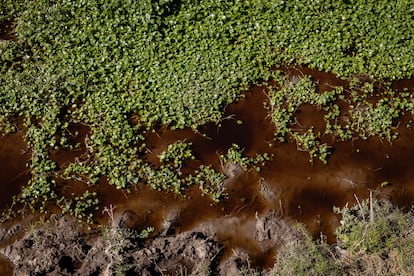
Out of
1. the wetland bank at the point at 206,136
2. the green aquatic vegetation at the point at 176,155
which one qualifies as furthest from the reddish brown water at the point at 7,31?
the green aquatic vegetation at the point at 176,155

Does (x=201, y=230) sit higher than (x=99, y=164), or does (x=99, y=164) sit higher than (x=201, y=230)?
(x=99, y=164)

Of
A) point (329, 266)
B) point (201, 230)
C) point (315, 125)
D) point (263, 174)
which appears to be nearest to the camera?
point (329, 266)

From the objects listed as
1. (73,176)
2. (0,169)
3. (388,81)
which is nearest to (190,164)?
(73,176)

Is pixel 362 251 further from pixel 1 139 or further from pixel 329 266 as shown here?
pixel 1 139

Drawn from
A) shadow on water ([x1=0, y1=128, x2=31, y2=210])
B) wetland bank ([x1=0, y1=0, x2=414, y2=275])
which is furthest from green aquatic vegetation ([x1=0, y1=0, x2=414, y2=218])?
shadow on water ([x1=0, y1=128, x2=31, y2=210])

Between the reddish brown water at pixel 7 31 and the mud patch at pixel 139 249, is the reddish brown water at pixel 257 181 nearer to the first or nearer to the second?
the mud patch at pixel 139 249

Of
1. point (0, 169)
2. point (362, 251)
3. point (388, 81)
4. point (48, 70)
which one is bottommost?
point (362, 251)

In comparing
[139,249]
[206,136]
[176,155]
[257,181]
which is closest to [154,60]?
[206,136]
